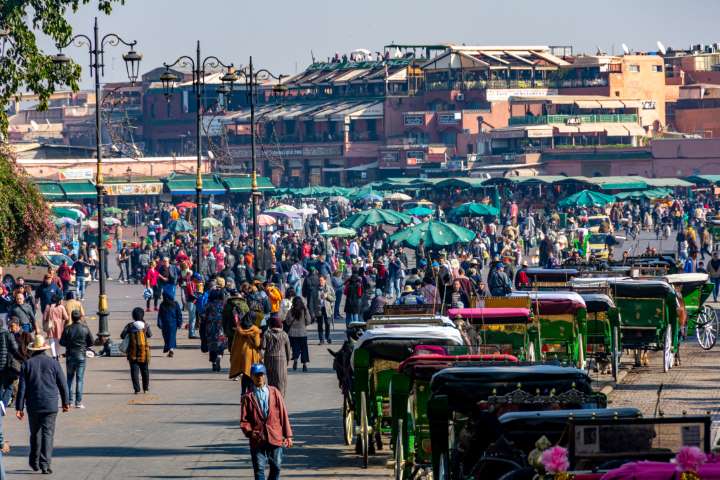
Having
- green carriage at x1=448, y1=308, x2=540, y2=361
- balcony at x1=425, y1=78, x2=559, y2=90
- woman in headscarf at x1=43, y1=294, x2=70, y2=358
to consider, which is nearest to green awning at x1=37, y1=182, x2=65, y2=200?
balcony at x1=425, y1=78, x2=559, y2=90

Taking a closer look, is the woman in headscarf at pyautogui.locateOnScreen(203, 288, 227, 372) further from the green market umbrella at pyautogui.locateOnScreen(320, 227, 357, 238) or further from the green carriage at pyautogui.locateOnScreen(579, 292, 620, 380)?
the green market umbrella at pyautogui.locateOnScreen(320, 227, 357, 238)

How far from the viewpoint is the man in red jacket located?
13531 mm

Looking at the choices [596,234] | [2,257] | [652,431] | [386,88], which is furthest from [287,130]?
[652,431]

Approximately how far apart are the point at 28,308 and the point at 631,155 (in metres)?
79.6

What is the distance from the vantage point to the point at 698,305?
87.2 feet

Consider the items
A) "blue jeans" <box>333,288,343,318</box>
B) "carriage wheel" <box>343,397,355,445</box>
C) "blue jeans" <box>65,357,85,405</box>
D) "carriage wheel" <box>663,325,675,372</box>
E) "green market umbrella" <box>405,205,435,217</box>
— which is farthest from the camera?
"green market umbrella" <box>405,205,435,217</box>

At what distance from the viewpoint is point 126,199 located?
10000 centimetres

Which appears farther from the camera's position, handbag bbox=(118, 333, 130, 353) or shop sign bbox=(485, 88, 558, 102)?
shop sign bbox=(485, 88, 558, 102)

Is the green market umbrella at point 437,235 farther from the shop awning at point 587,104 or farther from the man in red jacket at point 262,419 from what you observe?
the shop awning at point 587,104

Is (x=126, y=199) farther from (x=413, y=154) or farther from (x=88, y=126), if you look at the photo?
(x=88, y=126)

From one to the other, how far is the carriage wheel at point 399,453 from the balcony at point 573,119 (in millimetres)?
90908

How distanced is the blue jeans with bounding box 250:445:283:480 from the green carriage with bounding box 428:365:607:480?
163cm

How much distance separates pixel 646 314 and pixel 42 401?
1076cm

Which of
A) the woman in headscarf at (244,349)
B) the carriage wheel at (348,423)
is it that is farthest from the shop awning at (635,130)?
the carriage wheel at (348,423)
